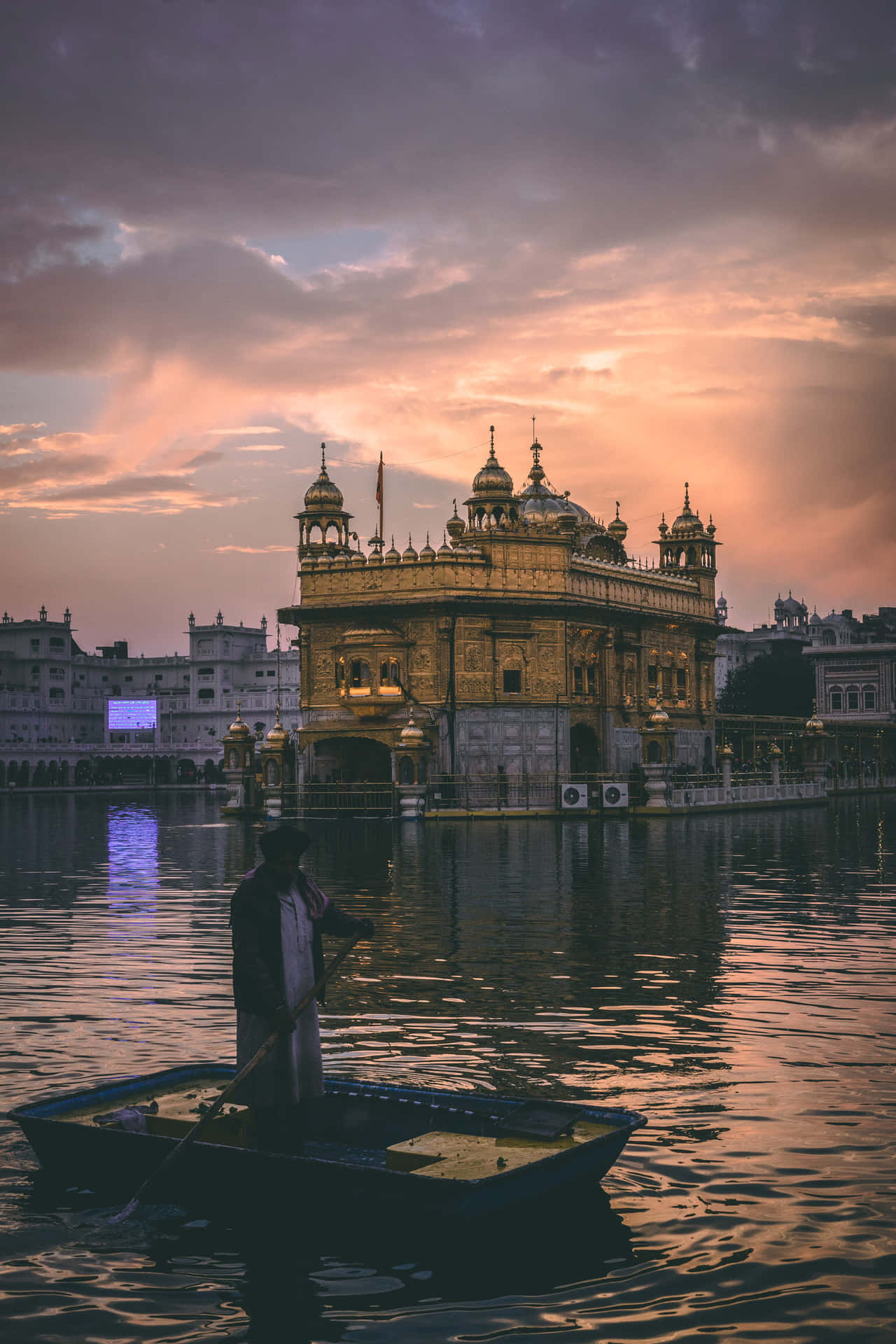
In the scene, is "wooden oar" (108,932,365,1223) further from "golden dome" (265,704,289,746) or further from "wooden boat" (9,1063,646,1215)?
"golden dome" (265,704,289,746)

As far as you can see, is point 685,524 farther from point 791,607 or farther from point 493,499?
point 791,607

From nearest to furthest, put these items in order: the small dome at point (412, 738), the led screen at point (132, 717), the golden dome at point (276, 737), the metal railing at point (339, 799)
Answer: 1. the small dome at point (412, 738)
2. the metal railing at point (339, 799)
3. the golden dome at point (276, 737)
4. the led screen at point (132, 717)

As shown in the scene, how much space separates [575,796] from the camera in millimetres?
54562

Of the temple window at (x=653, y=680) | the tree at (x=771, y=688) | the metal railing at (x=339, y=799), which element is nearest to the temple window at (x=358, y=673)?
the metal railing at (x=339, y=799)

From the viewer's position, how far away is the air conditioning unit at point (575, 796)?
54344 millimetres

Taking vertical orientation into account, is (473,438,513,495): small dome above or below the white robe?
above

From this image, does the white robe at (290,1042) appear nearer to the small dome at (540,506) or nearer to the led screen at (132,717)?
the small dome at (540,506)

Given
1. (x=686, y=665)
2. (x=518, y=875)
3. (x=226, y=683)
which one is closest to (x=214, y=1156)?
(x=518, y=875)

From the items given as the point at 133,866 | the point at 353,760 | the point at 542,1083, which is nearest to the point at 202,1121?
the point at 542,1083

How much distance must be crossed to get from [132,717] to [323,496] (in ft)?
310

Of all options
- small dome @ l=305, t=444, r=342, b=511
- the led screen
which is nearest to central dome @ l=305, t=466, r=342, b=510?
small dome @ l=305, t=444, r=342, b=511

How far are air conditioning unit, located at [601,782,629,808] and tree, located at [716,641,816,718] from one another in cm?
7411

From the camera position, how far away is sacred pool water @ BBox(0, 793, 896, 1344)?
693 centimetres

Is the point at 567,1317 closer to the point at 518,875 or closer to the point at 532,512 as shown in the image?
the point at 518,875
